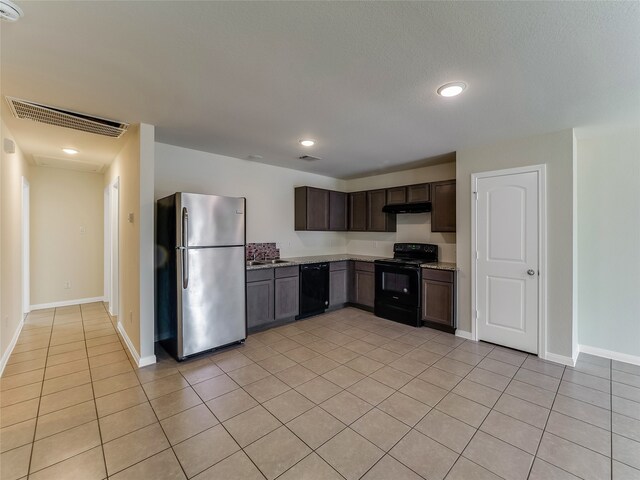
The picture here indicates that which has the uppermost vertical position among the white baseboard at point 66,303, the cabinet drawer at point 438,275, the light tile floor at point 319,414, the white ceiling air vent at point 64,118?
the white ceiling air vent at point 64,118

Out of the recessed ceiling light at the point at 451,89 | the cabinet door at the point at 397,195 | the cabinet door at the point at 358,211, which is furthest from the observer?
the cabinet door at the point at 358,211

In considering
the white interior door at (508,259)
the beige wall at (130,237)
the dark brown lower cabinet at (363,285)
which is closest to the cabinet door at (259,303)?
the beige wall at (130,237)

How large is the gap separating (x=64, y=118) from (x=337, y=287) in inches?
162

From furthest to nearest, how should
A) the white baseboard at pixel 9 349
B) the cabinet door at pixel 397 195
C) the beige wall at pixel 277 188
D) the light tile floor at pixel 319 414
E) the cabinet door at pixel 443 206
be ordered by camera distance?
the cabinet door at pixel 397 195 → the cabinet door at pixel 443 206 → the beige wall at pixel 277 188 → the white baseboard at pixel 9 349 → the light tile floor at pixel 319 414

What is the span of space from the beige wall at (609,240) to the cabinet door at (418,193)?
1.77 metres

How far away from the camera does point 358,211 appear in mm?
5586

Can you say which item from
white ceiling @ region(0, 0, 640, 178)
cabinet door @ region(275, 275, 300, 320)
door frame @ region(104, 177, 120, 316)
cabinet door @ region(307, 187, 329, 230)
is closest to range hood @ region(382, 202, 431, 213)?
cabinet door @ region(307, 187, 329, 230)

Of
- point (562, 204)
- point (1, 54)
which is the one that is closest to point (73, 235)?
point (1, 54)

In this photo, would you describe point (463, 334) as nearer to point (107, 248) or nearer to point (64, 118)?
point (64, 118)

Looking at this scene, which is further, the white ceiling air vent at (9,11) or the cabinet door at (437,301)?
the cabinet door at (437,301)

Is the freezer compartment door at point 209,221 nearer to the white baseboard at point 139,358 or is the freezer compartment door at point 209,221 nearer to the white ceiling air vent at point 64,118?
the white ceiling air vent at point 64,118

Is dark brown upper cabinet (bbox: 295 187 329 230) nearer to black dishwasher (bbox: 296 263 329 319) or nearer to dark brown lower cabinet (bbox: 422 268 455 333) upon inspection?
black dishwasher (bbox: 296 263 329 319)

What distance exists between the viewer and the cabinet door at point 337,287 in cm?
501

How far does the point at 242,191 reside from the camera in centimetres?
455
